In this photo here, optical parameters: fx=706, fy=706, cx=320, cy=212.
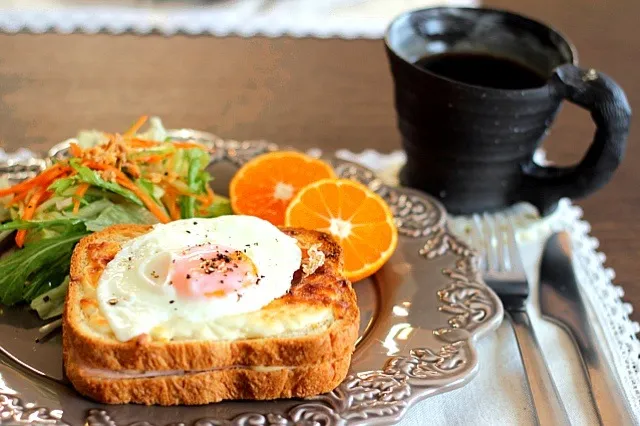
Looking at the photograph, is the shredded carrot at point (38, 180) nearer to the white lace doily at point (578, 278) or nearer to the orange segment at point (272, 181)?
the orange segment at point (272, 181)

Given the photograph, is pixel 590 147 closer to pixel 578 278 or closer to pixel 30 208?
pixel 578 278

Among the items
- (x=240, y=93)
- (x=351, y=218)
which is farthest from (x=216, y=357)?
(x=240, y=93)

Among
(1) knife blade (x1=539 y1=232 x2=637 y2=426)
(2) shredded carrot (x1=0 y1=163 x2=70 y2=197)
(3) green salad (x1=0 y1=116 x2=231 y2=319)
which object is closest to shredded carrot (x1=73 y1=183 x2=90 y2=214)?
(3) green salad (x1=0 y1=116 x2=231 y2=319)

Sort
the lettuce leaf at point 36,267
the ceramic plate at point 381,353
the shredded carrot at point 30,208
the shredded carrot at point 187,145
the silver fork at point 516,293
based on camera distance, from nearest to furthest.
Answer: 1. the ceramic plate at point 381,353
2. the silver fork at point 516,293
3. the lettuce leaf at point 36,267
4. the shredded carrot at point 30,208
5. the shredded carrot at point 187,145

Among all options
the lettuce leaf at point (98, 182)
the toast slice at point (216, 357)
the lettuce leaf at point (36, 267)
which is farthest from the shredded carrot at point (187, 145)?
the toast slice at point (216, 357)

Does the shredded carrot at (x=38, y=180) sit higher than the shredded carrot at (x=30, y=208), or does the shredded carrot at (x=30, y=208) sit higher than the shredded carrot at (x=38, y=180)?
the shredded carrot at (x=38, y=180)

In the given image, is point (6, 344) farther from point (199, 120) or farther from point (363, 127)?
point (363, 127)

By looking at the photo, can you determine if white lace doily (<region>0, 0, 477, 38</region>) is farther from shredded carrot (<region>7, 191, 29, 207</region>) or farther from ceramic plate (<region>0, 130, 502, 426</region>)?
shredded carrot (<region>7, 191, 29, 207</region>)

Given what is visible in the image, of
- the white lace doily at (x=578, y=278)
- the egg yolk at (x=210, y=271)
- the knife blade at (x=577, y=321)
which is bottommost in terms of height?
the white lace doily at (x=578, y=278)
